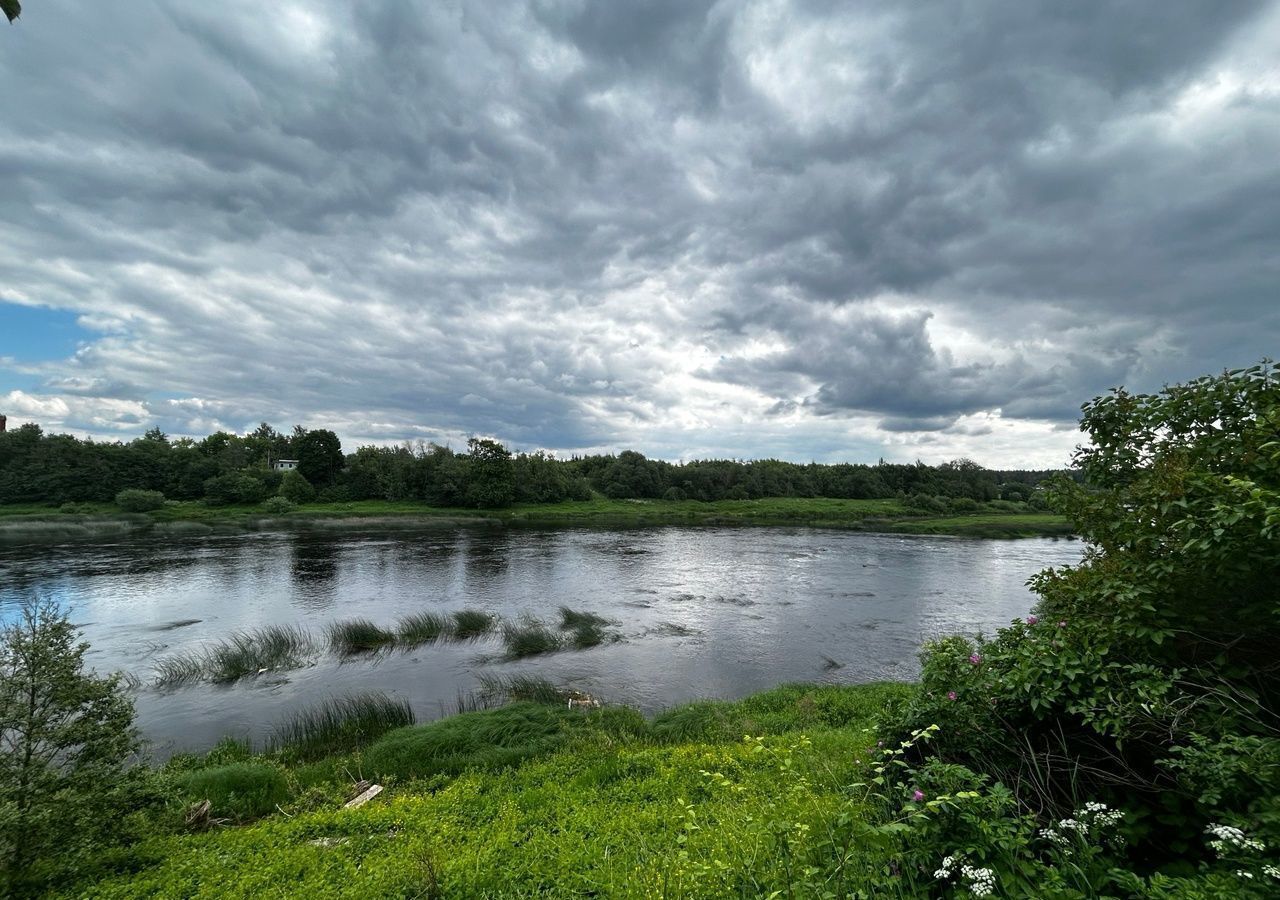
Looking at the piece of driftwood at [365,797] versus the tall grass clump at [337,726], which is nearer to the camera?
the piece of driftwood at [365,797]

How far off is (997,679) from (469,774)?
885 centimetres

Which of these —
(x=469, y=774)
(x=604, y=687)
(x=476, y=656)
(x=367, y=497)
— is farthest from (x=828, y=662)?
(x=367, y=497)

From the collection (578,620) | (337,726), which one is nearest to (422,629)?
(578,620)

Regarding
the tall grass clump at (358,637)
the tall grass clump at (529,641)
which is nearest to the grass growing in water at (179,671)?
the tall grass clump at (358,637)

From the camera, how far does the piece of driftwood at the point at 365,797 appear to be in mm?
8842

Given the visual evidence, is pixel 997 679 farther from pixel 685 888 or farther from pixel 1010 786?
pixel 685 888

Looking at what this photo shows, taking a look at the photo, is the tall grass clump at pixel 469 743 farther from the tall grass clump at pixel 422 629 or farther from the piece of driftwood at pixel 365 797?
the tall grass clump at pixel 422 629

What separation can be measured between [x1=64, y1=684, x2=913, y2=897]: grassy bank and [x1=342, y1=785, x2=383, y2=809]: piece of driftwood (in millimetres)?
292

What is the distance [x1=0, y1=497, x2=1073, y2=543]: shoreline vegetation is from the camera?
58.2 metres

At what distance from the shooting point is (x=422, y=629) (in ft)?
74.4

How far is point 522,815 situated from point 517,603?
71.4 feet

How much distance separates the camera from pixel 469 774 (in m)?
10.0

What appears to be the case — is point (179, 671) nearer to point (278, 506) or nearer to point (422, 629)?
point (422, 629)

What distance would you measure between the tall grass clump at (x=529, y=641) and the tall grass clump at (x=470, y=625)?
3.39 feet
